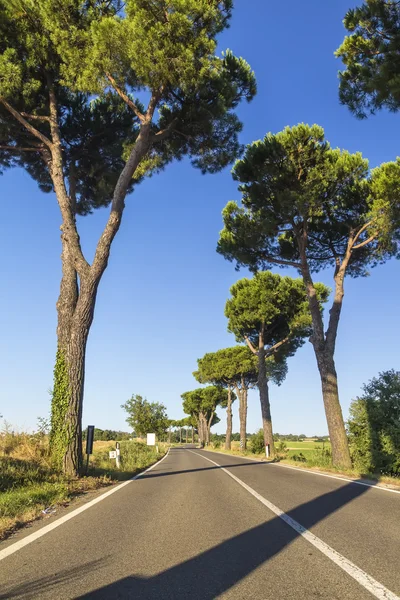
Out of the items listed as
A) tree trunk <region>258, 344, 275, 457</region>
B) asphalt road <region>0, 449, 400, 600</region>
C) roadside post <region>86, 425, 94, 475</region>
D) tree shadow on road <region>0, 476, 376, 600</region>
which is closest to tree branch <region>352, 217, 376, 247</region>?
asphalt road <region>0, 449, 400, 600</region>

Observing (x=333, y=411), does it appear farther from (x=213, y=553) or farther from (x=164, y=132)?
(x=213, y=553)

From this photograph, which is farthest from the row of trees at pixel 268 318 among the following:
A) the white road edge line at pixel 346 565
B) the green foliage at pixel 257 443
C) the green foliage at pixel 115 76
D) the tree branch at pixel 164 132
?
the white road edge line at pixel 346 565

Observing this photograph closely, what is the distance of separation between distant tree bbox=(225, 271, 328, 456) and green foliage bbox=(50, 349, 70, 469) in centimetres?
1970

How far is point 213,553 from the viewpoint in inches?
160

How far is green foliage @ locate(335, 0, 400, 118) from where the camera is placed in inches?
396

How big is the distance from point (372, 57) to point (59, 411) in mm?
12167

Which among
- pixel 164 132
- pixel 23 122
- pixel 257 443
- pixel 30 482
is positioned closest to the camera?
pixel 30 482

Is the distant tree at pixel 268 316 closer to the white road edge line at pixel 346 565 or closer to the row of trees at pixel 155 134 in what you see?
the row of trees at pixel 155 134

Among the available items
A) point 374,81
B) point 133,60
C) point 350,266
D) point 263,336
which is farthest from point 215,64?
point 263,336

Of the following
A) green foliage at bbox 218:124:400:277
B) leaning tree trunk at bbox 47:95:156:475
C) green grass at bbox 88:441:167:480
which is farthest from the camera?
green foliage at bbox 218:124:400:277

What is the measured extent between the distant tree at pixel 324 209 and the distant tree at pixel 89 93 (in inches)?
150

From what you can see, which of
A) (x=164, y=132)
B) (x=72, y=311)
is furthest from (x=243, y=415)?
(x=72, y=311)

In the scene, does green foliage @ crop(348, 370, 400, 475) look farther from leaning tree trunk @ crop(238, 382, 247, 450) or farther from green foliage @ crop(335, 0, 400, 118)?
leaning tree trunk @ crop(238, 382, 247, 450)

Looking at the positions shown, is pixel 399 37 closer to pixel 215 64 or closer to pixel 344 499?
pixel 215 64
